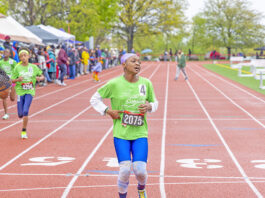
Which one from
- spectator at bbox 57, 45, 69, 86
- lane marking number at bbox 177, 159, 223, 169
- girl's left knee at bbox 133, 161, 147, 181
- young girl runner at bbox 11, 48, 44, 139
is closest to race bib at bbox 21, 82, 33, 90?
young girl runner at bbox 11, 48, 44, 139

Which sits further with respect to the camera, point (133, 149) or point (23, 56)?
point (23, 56)

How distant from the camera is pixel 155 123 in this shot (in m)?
11.1

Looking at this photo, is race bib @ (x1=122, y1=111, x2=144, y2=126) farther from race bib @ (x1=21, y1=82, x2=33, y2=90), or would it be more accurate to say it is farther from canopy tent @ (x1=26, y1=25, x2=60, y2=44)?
canopy tent @ (x1=26, y1=25, x2=60, y2=44)

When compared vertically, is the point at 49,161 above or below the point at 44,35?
below

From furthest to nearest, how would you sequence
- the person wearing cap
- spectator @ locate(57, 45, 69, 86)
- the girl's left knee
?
spectator @ locate(57, 45, 69, 86), the person wearing cap, the girl's left knee

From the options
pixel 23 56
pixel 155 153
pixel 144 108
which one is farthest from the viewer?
pixel 23 56

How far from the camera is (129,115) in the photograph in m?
4.80

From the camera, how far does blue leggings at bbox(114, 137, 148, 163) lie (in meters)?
4.72

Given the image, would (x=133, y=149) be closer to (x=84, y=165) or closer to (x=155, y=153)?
(x=84, y=165)

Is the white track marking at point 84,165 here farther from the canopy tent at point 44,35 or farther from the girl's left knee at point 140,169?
the canopy tent at point 44,35

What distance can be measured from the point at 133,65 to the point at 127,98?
1.17 feet

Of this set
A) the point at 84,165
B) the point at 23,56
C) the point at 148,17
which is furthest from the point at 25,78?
the point at 148,17

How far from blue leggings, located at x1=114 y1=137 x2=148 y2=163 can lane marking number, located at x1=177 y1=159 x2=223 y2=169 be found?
2.23 metres

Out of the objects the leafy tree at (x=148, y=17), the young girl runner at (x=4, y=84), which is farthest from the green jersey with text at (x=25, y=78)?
the leafy tree at (x=148, y=17)
